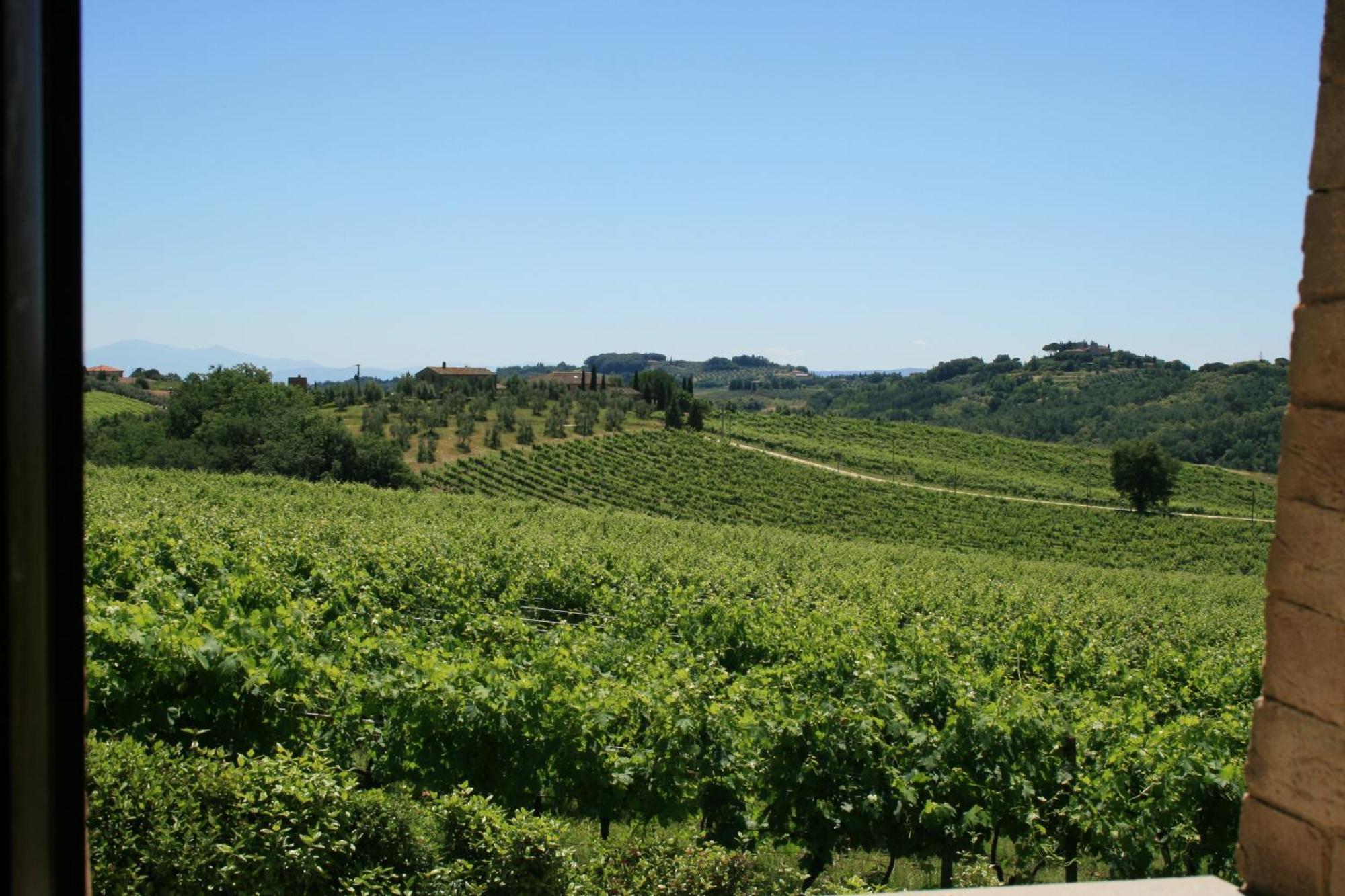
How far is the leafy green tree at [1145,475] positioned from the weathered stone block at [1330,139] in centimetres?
6252

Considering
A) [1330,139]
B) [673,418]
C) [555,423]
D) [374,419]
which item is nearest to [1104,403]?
[673,418]

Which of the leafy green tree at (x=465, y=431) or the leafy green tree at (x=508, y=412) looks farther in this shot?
the leafy green tree at (x=508, y=412)

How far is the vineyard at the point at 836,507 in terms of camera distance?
47.8 metres

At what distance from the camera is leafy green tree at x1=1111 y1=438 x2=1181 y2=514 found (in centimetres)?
5881

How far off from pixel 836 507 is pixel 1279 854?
51060mm

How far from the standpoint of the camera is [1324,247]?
2.14m

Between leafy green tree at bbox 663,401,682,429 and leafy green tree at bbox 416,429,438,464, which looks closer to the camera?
leafy green tree at bbox 416,429,438,464

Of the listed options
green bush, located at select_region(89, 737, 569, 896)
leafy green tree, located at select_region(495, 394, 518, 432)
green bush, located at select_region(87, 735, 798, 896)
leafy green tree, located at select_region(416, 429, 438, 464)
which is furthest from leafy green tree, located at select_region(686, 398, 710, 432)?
green bush, located at select_region(89, 737, 569, 896)

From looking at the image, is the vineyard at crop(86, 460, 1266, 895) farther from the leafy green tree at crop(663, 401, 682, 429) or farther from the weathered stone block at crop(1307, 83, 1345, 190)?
the leafy green tree at crop(663, 401, 682, 429)

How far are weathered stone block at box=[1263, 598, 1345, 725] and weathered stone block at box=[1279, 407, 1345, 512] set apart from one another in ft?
0.84

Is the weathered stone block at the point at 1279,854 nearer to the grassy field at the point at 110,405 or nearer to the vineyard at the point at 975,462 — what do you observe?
the vineyard at the point at 975,462

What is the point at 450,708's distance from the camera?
633 centimetres

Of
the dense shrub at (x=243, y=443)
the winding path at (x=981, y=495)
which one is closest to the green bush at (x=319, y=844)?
the dense shrub at (x=243, y=443)

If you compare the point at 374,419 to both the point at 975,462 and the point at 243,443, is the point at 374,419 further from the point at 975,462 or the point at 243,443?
the point at 975,462
